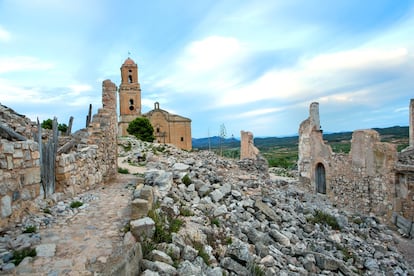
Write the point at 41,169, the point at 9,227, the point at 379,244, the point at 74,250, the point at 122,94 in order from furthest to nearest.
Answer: the point at 122,94 → the point at 379,244 → the point at 41,169 → the point at 9,227 → the point at 74,250

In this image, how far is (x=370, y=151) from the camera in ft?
39.8

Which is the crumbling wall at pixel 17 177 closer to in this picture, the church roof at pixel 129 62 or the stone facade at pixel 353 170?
the stone facade at pixel 353 170

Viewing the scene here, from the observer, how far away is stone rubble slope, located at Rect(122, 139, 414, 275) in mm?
4461

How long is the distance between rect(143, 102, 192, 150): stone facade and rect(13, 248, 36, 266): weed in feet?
142

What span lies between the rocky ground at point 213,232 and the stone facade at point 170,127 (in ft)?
126

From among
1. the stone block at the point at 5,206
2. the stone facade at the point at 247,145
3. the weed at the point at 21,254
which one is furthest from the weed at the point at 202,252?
the stone facade at the point at 247,145

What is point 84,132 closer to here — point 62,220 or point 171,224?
point 62,220

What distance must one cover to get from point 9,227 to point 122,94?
43.9 meters

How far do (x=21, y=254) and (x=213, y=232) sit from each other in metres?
3.08

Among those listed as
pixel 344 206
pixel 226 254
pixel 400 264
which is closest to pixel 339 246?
pixel 400 264

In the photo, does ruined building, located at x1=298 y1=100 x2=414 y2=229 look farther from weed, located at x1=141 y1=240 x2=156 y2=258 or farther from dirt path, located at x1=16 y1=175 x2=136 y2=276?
weed, located at x1=141 y1=240 x2=156 y2=258

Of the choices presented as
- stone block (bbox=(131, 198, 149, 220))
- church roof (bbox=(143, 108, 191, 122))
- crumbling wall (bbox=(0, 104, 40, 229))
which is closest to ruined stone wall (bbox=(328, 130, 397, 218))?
stone block (bbox=(131, 198, 149, 220))

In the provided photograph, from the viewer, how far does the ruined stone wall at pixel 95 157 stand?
22.1ft

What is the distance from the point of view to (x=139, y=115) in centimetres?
4728
